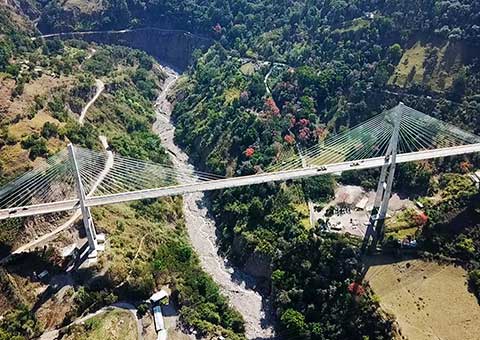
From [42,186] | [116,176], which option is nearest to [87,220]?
[42,186]

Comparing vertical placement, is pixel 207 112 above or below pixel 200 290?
above

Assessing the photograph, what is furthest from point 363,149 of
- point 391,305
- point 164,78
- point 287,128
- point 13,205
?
point 164,78

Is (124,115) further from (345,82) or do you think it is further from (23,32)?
(345,82)

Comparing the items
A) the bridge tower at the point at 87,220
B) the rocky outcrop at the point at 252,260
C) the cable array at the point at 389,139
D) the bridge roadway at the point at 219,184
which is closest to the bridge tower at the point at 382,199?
the bridge roadway at the point at 219,184

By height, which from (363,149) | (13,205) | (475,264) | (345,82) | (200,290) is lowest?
(200,290)

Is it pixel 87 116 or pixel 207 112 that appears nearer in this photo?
pixel 87 116

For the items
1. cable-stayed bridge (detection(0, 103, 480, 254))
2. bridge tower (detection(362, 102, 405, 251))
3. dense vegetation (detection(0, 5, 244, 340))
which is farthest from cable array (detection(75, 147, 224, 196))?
bridge tower (detection(362, 102, 405, 251))
